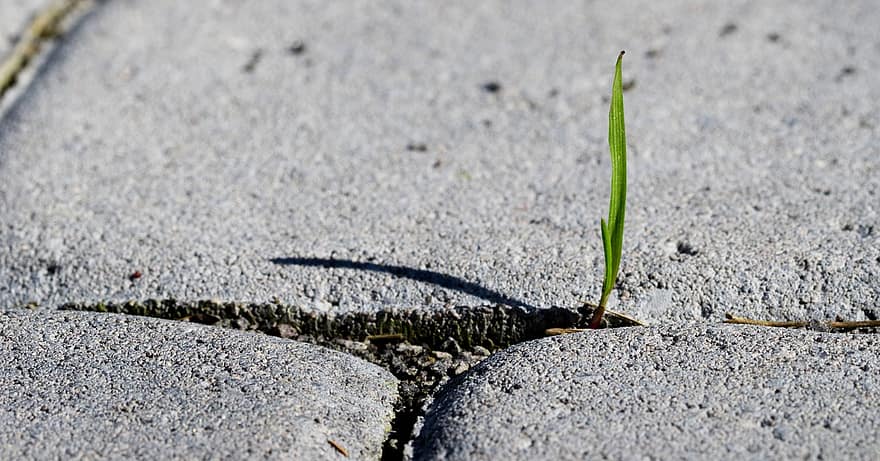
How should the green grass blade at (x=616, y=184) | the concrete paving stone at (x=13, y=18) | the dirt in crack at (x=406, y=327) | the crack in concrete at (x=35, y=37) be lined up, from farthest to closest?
1. the concrete paving stone at (x=13, y=18)
2. the crack in concrete at (x=35, y=37)
3. the dirt in crack at (x=406, y=327)
4. the green grass blade at (x=616, y=184)

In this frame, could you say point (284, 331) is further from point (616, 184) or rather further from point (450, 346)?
point (616, 184)

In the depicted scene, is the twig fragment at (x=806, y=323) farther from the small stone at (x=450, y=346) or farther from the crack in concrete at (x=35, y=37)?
the crack in concrete at (x=35, y=37)

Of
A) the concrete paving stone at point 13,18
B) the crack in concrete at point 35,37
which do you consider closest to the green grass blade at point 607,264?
the crack in concrete at point 35,37

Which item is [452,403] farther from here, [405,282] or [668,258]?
[668,258]

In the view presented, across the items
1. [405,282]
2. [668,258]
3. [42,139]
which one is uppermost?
[668,258]

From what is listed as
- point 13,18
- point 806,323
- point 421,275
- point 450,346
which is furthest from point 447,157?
point 13,18

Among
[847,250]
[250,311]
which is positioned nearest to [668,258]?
[847,250]
